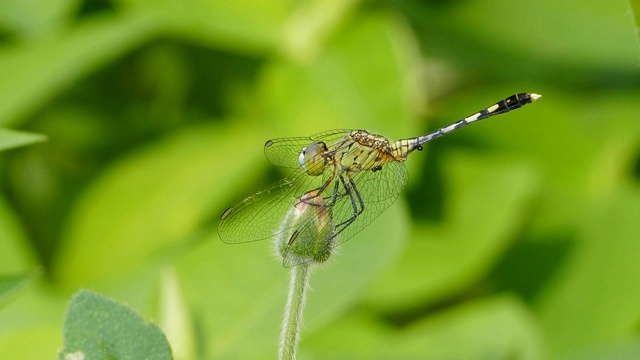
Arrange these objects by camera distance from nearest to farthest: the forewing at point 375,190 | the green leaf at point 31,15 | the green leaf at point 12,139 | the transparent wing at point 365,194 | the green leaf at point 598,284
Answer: the green leaf at point 12,139 → the transparent wing at point 365,194 → the forewing at point 375,190 → the green leaf at point 31,15 → the green leaf at point 598,284

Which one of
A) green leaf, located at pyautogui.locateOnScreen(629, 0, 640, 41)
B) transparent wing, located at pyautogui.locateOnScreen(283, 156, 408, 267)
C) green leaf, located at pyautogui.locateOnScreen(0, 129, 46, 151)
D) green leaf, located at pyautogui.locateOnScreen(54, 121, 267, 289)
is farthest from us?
green leaf, located at pyautogui.locateOnScreen(54, 121, 267, 289)

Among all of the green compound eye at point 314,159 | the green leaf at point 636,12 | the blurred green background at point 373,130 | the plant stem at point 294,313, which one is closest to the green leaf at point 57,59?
the blurred green background at point 373,130

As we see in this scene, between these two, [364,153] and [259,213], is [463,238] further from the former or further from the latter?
[259,213]

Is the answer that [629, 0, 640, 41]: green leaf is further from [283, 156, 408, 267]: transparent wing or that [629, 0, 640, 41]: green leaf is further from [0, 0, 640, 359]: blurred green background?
[0, 0, 640, 359]: blurred green background

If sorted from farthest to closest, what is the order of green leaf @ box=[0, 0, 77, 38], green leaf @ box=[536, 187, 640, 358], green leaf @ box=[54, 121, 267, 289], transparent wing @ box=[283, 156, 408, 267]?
1. green leaf @ box=[54, 121, 267, 289]
2. green leaf @ box=[536, 187, 640, 358]
3. green leaf @ box=[0, 0, 77, 38]
4. transparent wing @ box=[283, 156, 408, 267]

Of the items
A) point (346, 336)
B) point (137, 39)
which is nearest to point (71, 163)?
point (137, 39)

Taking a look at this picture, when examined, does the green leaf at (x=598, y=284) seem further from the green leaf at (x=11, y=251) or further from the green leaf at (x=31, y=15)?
the green leaf at (x=31, y=15)

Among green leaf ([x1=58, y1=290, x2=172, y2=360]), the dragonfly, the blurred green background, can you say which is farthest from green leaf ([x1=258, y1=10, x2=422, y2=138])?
green leaf ([x1=58, y1=290, x2=172, y2=360])
